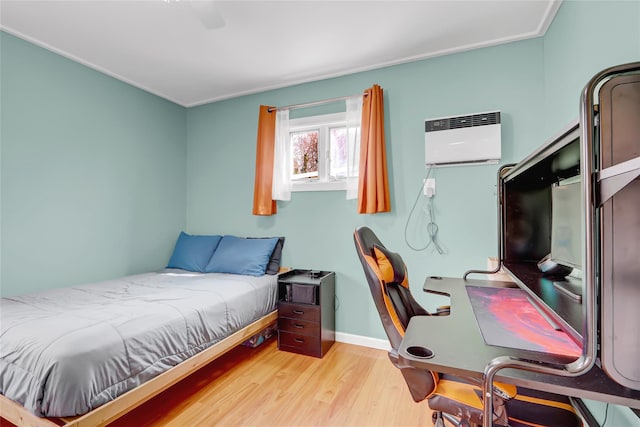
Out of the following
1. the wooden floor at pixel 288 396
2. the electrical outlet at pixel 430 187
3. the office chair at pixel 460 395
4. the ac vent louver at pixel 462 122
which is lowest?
the wooden floor at pixel 288 396

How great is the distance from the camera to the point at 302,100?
9.98 ft

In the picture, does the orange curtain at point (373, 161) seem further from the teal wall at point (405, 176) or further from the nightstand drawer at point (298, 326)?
the nightstand drawer at point (298, 326)

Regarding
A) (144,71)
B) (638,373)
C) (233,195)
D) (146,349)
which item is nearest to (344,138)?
(233,195)

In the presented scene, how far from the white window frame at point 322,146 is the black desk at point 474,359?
6.13 ft

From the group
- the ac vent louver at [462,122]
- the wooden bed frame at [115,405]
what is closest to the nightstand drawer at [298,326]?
the wooden bed frame at [115,405]

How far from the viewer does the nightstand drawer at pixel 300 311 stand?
8.37ft

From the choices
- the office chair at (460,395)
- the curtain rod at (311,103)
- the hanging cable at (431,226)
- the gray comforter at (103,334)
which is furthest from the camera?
the curtain rod at (311,103)

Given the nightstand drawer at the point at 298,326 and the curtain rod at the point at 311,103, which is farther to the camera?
the curtain rod at the point at 311,103

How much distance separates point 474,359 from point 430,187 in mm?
1889

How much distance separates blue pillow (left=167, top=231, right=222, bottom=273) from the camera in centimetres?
312

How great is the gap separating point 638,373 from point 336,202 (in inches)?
93.8

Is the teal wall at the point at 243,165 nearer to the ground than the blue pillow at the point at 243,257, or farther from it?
farther from it

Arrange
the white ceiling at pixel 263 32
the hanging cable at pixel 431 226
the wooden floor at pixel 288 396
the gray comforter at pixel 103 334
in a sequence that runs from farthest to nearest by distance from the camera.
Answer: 1. the hanging cable at pixel 431 226
2. the white ceiling at pixel 263 32
3. the wooden floor at pixel 288 396
4. the gray comforter at pixel 103 334

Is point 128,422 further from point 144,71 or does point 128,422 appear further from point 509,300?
point 144,71
